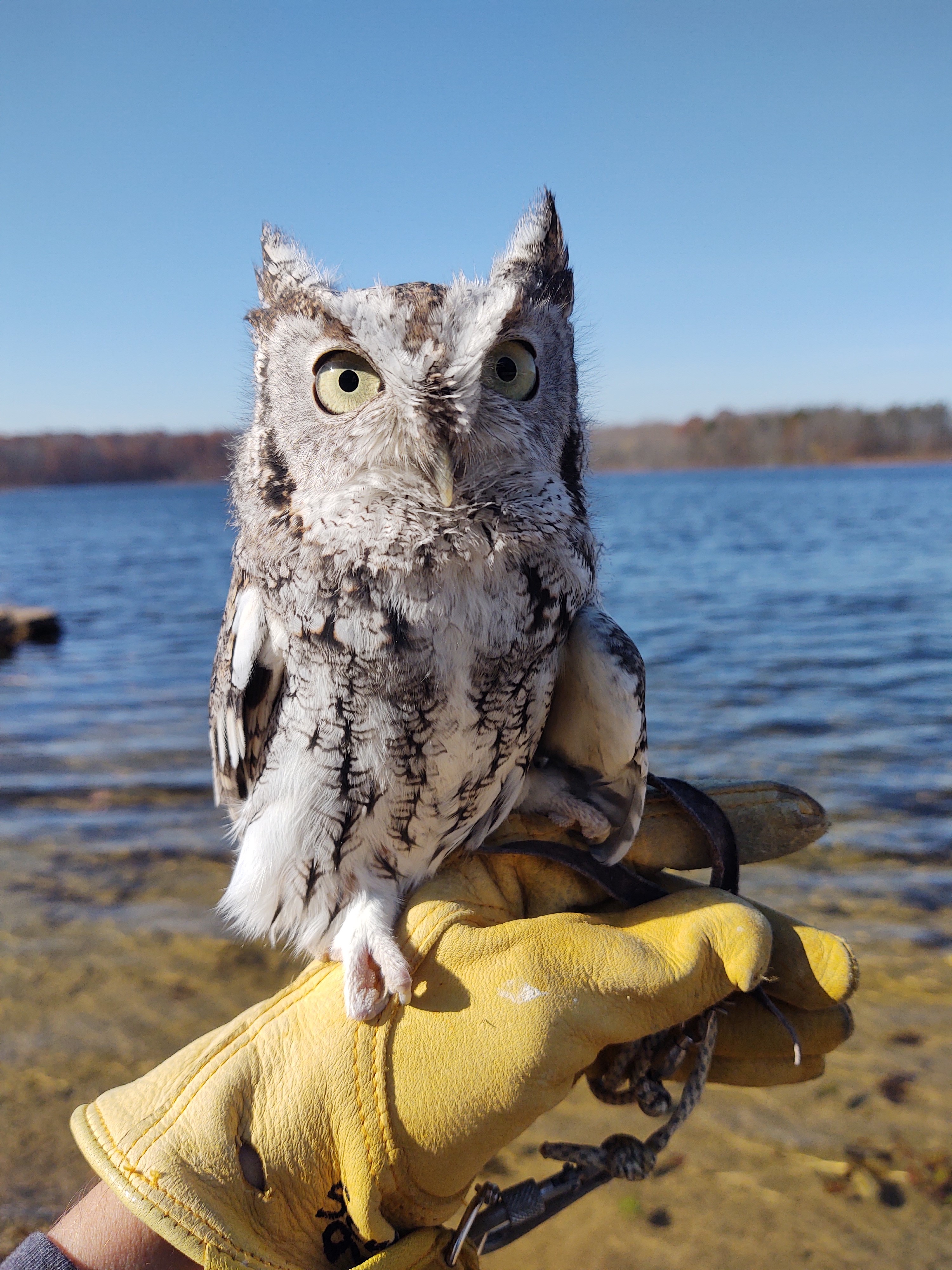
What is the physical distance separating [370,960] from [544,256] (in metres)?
1.57

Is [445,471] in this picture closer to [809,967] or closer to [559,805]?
[559,805]

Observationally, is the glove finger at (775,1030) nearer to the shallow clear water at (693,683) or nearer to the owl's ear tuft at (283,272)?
the shallow clear water at (693,683)

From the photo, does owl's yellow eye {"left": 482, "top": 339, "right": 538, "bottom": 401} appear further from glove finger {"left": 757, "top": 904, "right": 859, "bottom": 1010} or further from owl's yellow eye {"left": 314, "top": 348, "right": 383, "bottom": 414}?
glove finger {"left": 757, "top": 904, "right": 859, "bottom": 1010}

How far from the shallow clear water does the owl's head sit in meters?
0.44

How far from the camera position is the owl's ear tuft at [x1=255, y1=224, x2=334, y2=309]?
1729 mm

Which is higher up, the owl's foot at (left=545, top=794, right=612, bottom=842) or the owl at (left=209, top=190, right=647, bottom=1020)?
the owl at (left=209, top=190, right=647, bottom=1020)

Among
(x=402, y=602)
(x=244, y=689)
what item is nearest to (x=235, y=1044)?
(x=244, y=689)

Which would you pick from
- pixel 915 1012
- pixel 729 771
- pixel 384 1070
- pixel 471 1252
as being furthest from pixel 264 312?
pixel 729 771

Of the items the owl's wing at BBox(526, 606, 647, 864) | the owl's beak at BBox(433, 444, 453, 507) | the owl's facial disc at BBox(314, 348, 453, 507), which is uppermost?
the owl's facial disc at BBox(314, 348, 453, 507)

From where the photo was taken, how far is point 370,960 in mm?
1688

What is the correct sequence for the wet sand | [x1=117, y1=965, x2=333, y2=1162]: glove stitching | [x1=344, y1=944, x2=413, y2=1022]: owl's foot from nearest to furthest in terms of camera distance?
[x1=117, y1=965, x2=333, y2=1162]: glove stitching → [x1=344, y1=944, x2=413, y2=1022]: owl's foot → the wet sand

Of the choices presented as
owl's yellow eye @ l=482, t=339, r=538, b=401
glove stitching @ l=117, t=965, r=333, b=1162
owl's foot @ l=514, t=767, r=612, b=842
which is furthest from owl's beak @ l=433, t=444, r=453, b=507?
glove stitching @ l=117, t=965, r=333, b=1162

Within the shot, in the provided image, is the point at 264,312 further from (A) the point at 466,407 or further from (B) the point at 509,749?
(B) the point at 509,749

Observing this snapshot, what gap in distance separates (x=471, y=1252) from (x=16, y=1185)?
1445 mm
